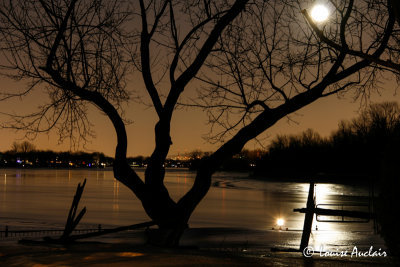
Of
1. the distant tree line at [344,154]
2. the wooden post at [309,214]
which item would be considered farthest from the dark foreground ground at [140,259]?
the distant tree line at [344,154]

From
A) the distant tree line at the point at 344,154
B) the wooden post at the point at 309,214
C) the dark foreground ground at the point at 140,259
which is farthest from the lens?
the distant tree line at the point at 344,154

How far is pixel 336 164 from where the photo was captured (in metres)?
115

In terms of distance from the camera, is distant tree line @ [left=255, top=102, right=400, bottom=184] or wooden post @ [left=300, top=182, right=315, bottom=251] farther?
distant tree line @ [left=255, top=102, right=400, bottom=184]

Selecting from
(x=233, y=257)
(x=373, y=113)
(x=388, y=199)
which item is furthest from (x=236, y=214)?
(x=373, y=113)

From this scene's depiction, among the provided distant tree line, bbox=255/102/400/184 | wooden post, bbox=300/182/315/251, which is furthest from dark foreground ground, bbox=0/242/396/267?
distant tree line, bbox=255/102/400/184

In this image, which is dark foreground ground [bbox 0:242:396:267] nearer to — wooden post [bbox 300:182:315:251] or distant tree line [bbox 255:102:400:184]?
wooden post [bbox 300:182:315:251]

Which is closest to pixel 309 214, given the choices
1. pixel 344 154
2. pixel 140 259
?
pixel 140 259

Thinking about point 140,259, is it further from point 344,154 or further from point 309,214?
point 344,154

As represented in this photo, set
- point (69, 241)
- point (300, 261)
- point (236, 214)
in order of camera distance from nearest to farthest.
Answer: point (300, 261) → point (69, 241) → point (236, 214)

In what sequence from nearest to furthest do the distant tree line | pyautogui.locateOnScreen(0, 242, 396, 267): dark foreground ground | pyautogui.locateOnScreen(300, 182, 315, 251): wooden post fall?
pyautogui.locateOnScreen(0, 242, 396, 267): dark foreground ground → pyautogui.locateOnScreen(300, 182, 315, 251): wooden post → the distant tree line

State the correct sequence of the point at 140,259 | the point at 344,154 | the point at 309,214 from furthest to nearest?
the point at 344,154, the point at 309,214, the point at 140,259

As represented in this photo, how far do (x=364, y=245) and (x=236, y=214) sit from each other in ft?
80.8

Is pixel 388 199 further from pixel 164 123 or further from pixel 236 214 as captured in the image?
pixel 236 214

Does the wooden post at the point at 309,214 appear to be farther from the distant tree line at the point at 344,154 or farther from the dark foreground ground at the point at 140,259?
the distant tree line at the point at 344,154
